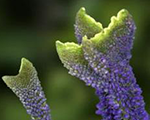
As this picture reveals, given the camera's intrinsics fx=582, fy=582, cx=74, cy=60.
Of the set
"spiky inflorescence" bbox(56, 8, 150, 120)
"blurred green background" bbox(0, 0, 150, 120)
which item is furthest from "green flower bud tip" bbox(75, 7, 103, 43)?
"blurred green background" bbox(0, 0, 150, 120)

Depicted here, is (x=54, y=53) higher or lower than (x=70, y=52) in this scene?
higher

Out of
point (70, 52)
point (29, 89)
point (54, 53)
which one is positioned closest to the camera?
point (70, 52)

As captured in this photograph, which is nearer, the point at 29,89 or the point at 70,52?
the point at 70,52

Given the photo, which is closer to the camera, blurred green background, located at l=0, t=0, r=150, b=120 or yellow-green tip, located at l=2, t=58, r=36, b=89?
yellow-green tip, located at l=2, t=58, r=36, b=89

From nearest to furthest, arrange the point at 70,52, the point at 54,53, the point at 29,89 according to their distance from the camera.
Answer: the point at 70,52 < the point at 29,89 < the point at 54,53

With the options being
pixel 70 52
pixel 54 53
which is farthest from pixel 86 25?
pixel 54 53

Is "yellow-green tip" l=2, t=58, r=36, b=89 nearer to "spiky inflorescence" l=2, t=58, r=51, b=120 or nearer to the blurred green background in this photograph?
"spiky inflorescence" l=2, t=58, r=51, b=120

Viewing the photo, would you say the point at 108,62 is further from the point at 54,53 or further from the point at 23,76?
the point at 54,53
